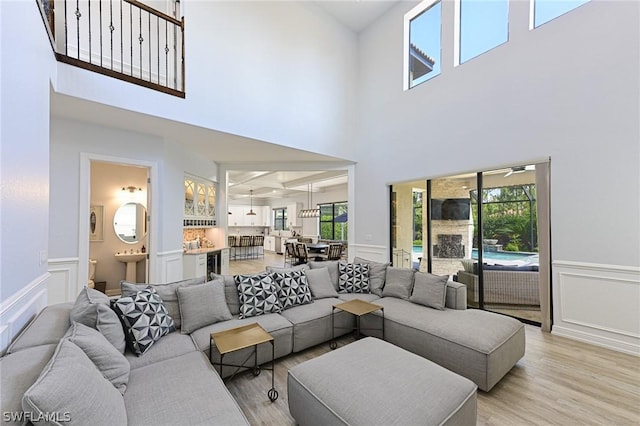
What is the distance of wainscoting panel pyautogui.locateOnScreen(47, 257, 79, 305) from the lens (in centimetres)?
345

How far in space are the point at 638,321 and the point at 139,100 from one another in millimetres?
6206

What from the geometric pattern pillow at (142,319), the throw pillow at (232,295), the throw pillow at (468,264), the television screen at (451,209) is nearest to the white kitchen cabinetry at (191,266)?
the throw pillow at (232,295)

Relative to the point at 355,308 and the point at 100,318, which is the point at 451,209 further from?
the point at 100,318

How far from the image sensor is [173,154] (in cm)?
462

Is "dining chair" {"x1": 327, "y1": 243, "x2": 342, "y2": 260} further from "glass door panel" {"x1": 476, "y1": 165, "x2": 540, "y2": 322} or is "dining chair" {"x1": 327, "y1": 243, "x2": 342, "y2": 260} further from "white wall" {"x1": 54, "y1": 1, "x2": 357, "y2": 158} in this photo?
"glass door panel" {"x1": 476, "y1": 165, "x2": 540, "y2": 322}

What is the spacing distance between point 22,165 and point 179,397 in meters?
1.74

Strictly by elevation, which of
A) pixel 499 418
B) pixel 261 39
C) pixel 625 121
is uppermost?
pixel 261 39

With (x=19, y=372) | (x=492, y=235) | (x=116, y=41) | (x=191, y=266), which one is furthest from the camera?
(x=191, y=266)

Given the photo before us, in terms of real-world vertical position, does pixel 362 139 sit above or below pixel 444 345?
above

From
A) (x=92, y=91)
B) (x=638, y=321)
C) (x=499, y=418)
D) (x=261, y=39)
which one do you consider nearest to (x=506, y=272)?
(x=638, y=321)

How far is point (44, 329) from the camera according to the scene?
5.57 ft

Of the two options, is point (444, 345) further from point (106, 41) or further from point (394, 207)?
point (106, 41)

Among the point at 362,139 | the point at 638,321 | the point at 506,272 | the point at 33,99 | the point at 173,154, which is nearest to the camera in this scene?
the point at 33,99

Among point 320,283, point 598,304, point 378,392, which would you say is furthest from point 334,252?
point 378,392
